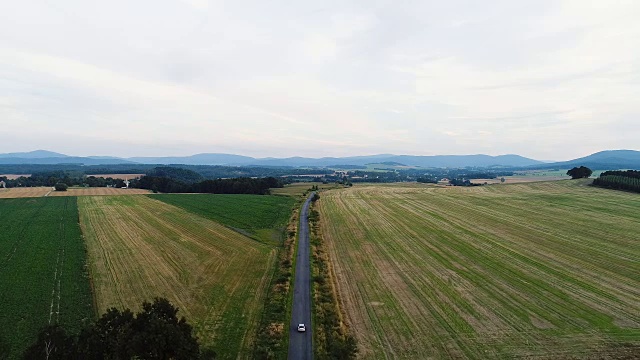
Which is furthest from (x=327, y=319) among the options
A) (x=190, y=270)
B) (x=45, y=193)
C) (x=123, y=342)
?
(x=45, y=193)

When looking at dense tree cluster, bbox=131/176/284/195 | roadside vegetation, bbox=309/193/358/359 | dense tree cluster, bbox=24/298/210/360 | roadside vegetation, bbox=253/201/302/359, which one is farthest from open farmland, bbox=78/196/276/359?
dense tree cluster, bbox=131/176/284/195

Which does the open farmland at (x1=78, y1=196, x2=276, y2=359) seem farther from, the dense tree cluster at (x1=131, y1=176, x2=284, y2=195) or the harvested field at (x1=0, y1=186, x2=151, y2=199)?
the dense tree cluster at (x1=131, y1=176, x2=284, y2=195)

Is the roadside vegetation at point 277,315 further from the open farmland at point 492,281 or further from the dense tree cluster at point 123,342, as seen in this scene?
the dense tree cluster at point 123,342

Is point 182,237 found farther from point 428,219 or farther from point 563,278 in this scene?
point 563,278

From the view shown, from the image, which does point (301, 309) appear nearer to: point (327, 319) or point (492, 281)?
point (327, 319)

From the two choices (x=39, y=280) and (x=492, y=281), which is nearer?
(x=39, y=280)

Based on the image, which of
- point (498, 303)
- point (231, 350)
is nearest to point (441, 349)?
point (498, 303)
